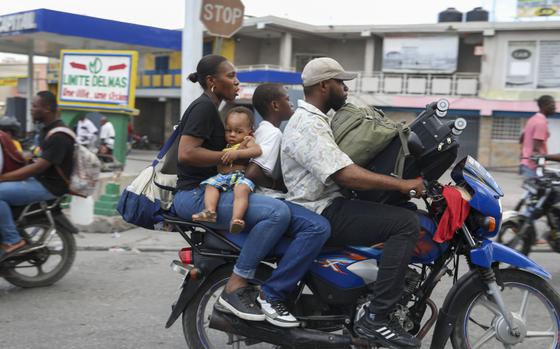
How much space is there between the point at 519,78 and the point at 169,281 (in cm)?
2432

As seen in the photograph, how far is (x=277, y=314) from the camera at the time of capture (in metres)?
3.20

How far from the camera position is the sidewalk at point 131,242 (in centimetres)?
700

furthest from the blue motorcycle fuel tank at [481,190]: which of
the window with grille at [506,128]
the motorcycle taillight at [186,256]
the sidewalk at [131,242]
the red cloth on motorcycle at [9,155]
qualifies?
the window with grille at [506,128]

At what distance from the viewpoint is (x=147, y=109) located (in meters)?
35.3

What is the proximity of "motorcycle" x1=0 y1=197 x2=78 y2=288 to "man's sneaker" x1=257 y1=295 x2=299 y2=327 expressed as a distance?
109 inches

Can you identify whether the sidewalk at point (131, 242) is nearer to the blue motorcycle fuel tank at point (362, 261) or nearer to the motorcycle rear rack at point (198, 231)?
the motorcycle rear rack at point (198, 231)

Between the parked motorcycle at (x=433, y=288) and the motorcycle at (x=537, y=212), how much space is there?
10.1ft

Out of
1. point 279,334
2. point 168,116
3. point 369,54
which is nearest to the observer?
point 279,334

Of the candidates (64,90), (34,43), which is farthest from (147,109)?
(64,90)

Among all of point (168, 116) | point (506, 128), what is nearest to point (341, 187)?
point (506, 128)

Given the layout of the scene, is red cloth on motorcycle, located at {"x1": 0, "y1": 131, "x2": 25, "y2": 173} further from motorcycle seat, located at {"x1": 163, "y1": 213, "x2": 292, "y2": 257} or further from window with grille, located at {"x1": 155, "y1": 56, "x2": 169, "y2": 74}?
window with grille, located at {"x1": 155, "y1": 56, "x2": 169, "y2": 74}

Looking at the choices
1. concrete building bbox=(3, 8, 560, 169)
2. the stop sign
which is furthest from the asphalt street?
concrete building bbox=(3, 8, 560, 169)

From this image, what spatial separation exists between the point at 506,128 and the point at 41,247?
24.6m

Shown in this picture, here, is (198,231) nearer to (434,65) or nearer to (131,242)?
(131,242)
